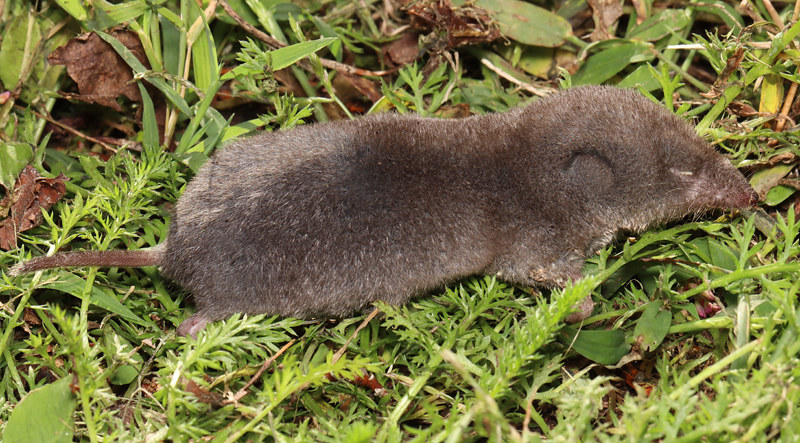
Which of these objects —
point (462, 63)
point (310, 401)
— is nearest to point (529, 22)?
point (462, 63)

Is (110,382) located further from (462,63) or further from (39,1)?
(462,63)

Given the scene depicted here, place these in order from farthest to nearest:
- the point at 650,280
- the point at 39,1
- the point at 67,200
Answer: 1. the point at 39,1
2. the point at 67,200
3. the point at 650,280

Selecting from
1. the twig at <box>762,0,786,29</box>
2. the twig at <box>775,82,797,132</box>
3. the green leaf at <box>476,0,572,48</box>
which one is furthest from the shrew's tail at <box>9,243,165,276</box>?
the twig at <box>762,0,786,29</box>

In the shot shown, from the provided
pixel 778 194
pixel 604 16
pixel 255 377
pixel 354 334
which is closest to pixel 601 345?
pixel 354 334

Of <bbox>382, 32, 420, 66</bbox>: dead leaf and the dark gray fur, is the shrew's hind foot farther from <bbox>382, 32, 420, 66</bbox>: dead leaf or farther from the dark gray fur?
<bbox>382, 32, 420, 66</bbox>: dead leaf

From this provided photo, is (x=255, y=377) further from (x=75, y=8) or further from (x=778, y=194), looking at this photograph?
(x=778, y=194)
